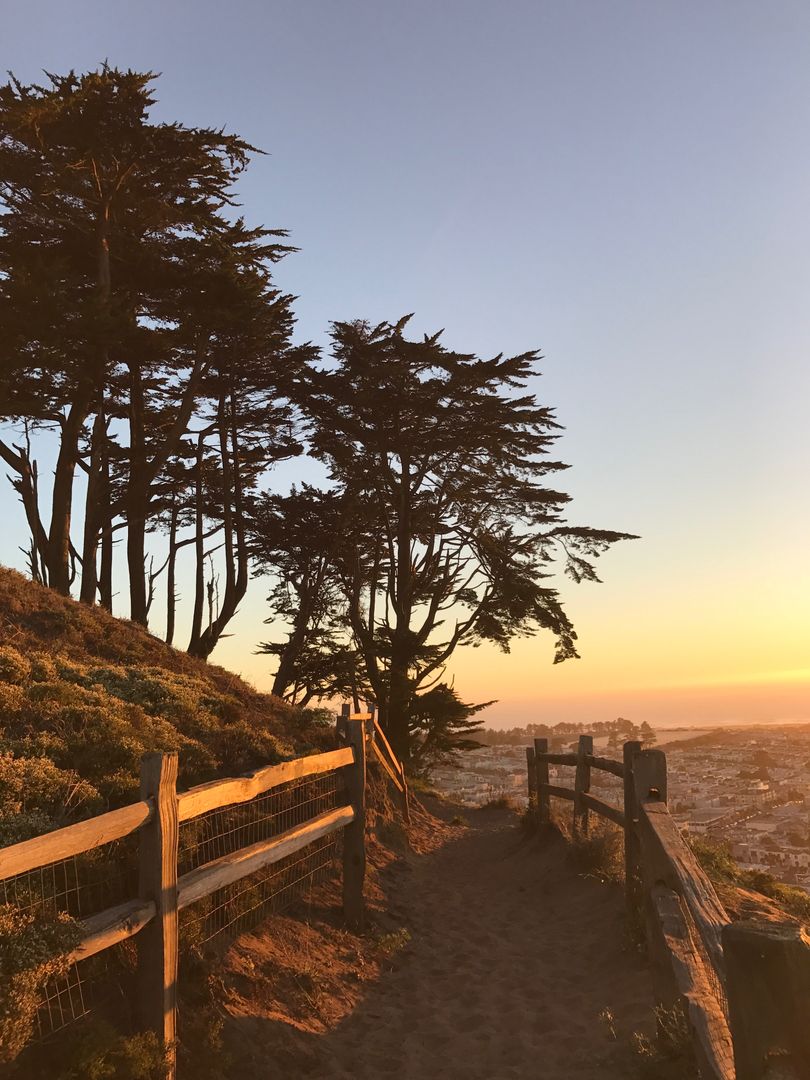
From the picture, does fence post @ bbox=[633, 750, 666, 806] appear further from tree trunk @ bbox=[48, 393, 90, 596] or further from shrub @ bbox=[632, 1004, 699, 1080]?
tree trunk @ bbox=[48, 393, 90, 596]

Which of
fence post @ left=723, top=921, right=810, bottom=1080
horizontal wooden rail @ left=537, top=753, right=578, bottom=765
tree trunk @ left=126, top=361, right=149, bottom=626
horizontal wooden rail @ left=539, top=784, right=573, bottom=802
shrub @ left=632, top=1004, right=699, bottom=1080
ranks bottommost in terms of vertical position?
shrub @ left=632, top=1004, right=699, bottom=1080

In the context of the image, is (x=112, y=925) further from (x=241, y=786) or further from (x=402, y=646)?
(x=402, y=646)

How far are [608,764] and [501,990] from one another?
10.8ft

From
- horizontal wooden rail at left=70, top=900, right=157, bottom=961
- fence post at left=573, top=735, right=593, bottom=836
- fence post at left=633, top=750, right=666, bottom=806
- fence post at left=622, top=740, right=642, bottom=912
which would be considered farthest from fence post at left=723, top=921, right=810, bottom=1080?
fence post at left=573, top=735, right=593, bottom=836

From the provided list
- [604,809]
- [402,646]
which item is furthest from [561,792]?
[402,646]

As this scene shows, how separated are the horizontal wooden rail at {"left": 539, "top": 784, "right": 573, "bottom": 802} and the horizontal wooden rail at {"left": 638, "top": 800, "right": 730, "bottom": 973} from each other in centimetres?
651

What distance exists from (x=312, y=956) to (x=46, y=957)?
3.89 meters

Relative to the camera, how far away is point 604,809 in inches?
400

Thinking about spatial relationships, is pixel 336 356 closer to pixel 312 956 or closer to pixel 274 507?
pixel 274 507

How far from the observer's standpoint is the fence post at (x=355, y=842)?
8.80 metres

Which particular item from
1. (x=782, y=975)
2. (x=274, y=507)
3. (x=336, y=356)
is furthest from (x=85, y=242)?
(x=782, y=975)

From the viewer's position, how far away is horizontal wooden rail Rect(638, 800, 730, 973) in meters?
4.10

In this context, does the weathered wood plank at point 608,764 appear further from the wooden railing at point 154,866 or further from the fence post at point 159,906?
the fence post at point 159,906

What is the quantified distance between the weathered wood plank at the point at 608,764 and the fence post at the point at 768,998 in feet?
22.2
